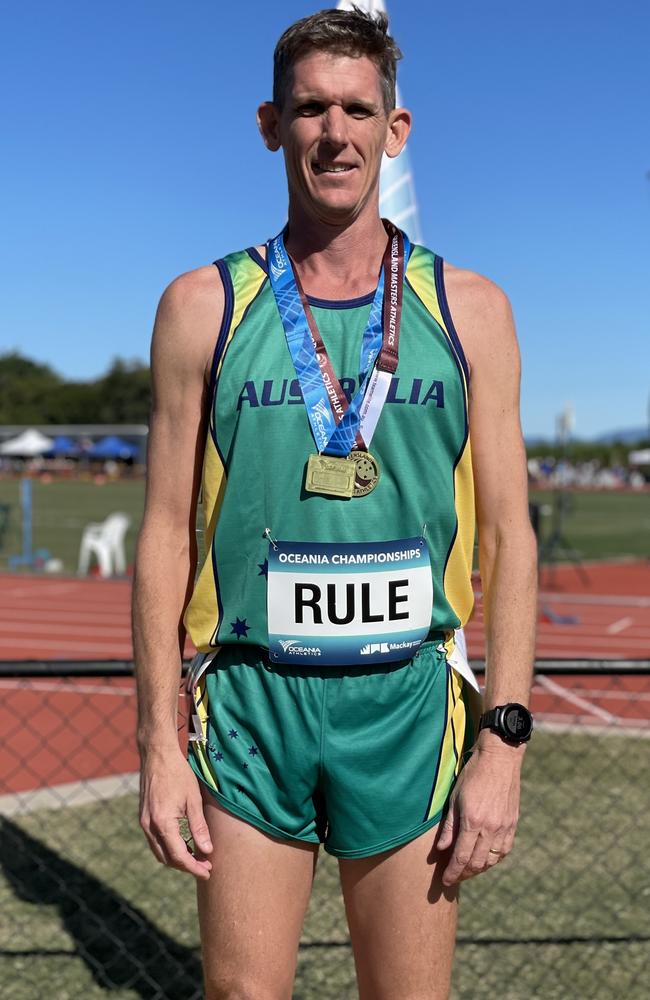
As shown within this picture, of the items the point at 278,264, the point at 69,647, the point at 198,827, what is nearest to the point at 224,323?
the point at 278,264

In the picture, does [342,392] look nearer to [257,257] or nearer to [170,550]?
[257,257]

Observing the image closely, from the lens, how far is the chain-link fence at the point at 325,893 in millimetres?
3727

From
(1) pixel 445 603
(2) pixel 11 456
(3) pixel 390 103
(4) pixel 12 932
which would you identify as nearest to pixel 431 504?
(1) pixel 445 603

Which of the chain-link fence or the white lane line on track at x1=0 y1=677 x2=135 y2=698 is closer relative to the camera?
the chain-link fence

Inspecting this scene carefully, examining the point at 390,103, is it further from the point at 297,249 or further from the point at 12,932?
the point at 12,932

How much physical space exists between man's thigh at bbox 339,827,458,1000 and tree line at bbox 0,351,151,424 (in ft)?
331

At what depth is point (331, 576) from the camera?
1890 millimetres

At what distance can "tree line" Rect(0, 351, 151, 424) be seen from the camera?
10469cm

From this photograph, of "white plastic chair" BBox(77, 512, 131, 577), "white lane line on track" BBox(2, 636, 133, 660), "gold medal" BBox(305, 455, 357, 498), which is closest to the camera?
"gold medal" BBox(305, 455, 357, 498)

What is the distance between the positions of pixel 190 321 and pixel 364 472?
41 cm

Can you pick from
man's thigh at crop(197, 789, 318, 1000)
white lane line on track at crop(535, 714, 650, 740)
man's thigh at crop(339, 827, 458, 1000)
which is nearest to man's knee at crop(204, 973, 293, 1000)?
man's thigh at crop(197, 789, 318, 1000)

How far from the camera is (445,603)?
1979 millimetres

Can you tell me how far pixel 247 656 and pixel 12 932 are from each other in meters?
2.73

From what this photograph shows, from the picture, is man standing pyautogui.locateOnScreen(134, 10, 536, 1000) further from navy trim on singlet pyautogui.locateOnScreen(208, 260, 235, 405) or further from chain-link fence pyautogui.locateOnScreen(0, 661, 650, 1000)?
chain-link fence pyautogui.locateOnScreen(0, 661, 650, 1000)
